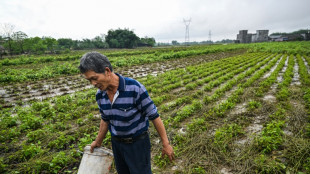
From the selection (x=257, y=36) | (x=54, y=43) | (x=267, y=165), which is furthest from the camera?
(x=257, y=36)

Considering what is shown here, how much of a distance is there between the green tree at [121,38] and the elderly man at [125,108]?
209ft

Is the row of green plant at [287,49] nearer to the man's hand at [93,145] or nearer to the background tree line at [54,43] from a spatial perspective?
the man's hand at [93,145]

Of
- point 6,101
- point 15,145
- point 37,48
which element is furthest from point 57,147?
point 37,48

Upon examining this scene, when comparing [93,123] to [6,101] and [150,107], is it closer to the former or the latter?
[150,107]

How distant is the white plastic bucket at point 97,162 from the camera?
6.10 feet

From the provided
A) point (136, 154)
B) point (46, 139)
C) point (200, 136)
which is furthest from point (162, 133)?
point (46, 139)

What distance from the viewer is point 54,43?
4984 cm

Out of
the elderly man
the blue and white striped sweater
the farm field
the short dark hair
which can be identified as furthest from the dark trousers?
the farm field

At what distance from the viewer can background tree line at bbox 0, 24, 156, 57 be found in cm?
3919

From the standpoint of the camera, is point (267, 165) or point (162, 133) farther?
point (267, 165)

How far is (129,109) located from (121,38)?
64888 millimetres

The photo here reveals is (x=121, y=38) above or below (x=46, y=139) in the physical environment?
above

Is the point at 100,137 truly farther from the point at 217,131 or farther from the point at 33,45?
the point at 33,45

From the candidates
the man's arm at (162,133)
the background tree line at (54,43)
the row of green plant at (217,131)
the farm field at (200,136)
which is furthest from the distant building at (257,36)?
the man's arm at (162,133)
